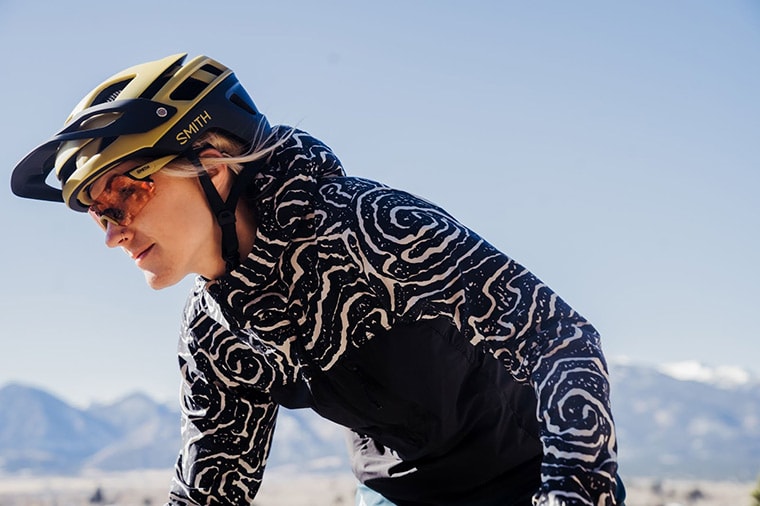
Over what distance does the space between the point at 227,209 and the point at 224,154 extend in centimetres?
25

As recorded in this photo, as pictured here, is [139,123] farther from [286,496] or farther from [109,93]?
[286,496]

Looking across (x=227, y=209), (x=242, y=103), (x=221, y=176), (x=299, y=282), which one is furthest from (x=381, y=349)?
(x=242, y=103)

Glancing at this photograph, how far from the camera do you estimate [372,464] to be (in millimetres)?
4020

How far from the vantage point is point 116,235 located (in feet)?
11.4

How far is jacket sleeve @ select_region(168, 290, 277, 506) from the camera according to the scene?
3850 millimetres

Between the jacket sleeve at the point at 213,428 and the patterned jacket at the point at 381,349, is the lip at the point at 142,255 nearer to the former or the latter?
the patterned jacket at the point at 381,349

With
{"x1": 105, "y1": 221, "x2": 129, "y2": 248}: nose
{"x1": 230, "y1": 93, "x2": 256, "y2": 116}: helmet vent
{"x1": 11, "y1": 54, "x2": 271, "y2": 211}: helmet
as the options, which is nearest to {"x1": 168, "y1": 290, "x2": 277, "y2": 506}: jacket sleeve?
{"x1": 105, "y1": 221, "x2": 129, "y2": 248}: nose

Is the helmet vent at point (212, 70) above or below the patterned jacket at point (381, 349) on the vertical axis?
above

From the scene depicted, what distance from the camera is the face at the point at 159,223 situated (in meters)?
3.46

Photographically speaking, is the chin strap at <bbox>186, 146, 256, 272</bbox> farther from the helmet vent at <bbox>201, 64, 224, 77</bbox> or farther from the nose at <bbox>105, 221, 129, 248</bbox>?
the helmet vent at <bbox>201, 64, 224, 77</bbox>

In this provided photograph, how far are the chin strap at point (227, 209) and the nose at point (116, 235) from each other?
32 centimetres

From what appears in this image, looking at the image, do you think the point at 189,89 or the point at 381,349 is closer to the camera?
the point at 381,349

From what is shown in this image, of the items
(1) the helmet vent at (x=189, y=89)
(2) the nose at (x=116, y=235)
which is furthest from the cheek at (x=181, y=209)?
(1) the helmet vent at (x=189, y=89)

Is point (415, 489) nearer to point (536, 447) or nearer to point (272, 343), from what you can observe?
point (536, 447)
